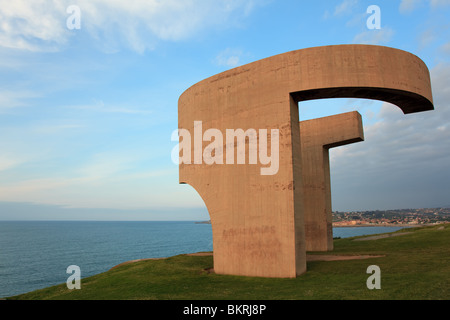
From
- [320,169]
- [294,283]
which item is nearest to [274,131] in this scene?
[294,283]

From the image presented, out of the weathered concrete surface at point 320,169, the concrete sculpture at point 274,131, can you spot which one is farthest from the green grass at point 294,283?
the weathered concrete surface at point 320,169

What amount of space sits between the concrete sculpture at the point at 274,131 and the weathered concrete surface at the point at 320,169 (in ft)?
21.8

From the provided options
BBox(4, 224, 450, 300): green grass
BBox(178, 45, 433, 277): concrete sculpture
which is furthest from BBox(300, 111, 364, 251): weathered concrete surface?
BBox(178, 45, 433, 277): concrete sculpture

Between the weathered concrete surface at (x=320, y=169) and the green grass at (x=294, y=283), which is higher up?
the weathered concrete surface at (x=320, y=169)

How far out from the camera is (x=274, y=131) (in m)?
11.1

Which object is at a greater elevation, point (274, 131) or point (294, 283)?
point (274, 131)

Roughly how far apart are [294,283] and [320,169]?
10.9m

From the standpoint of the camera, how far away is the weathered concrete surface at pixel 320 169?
1861cm

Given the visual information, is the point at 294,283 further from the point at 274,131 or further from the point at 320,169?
the point at 320,169

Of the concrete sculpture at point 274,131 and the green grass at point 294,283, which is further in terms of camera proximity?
the concrete sculpture at point 274,131

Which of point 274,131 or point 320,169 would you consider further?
point 320,169

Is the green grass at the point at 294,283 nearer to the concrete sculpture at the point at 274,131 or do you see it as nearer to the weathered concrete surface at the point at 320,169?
the concrete sculpture at the point at 274,131

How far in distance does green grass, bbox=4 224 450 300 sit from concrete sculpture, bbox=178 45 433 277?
3.35 ft
